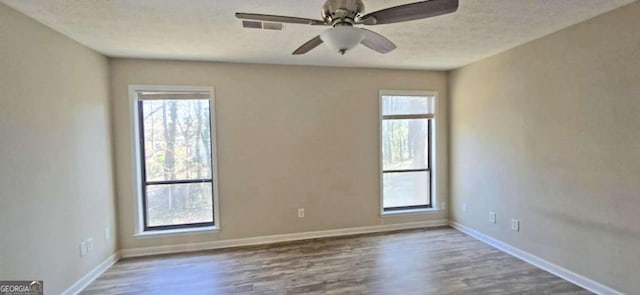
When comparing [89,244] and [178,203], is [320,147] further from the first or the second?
[89,244]

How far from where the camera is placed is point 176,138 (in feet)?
12.7

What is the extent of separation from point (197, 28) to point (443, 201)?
4057mm

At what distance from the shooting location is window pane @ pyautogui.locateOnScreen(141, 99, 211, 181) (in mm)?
3828

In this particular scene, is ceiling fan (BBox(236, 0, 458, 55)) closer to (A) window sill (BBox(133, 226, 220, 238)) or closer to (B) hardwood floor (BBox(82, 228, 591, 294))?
(B) hardwood floor (BBox(82, 228, 591, 294))

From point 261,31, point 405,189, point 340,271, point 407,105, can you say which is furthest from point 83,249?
point 407,105

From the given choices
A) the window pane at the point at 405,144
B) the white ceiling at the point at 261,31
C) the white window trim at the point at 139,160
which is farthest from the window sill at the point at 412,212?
the white window trim at the point at 139,160

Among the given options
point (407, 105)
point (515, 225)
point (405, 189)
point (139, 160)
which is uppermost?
point (407, 105)

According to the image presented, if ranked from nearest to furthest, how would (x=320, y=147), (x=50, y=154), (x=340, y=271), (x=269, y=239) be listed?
(x=50, y=154), (x=340, y=271), (x=269, y=239), (x=320, y=147)

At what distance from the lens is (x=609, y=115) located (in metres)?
2.54

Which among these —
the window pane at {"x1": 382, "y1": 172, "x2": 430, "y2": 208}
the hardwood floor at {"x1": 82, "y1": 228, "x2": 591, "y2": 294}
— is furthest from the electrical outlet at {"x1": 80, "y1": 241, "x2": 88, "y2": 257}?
the window pane at {"x1": 382, "y1": 172, "x2": 430, "y2": 208}

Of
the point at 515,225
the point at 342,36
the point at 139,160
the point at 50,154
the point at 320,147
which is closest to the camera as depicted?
the point at 342,36

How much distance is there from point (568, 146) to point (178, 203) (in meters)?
4.29

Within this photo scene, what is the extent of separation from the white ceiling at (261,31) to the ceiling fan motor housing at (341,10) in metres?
0.39

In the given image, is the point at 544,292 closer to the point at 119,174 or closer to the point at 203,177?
the point at 203,177
